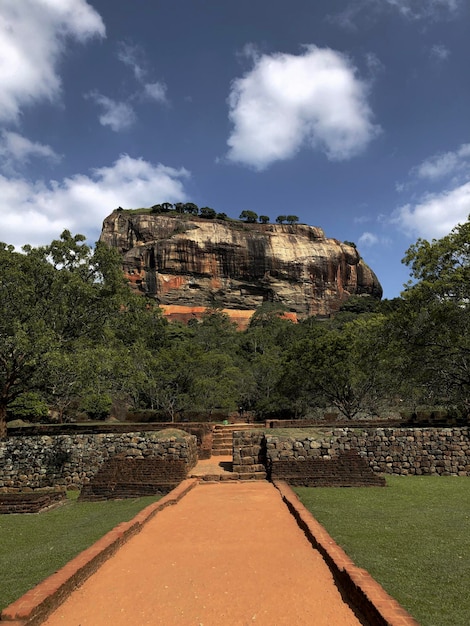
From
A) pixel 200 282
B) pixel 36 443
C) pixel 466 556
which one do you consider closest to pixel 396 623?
pixel 466 556

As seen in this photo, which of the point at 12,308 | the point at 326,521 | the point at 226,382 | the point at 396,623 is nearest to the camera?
the point at 396,623

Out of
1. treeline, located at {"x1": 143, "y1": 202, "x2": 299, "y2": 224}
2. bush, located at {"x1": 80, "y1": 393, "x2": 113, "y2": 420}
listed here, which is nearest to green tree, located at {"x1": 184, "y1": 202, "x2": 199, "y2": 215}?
treeline, located at {"x1": 143, "y1": 202, "x2": 299, "y2": 224}

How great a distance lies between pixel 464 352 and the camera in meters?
16.5

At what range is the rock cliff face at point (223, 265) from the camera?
8662 cm

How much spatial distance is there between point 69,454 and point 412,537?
1057cm

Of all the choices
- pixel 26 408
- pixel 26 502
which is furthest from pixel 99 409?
pixel 26 502

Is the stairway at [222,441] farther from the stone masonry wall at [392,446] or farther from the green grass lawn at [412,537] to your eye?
the green grass lawn at [412,537]

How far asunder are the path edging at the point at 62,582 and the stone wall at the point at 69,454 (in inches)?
220

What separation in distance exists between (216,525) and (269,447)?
5.02m

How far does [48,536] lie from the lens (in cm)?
688

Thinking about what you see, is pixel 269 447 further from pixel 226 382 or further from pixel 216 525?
pixel 226 382

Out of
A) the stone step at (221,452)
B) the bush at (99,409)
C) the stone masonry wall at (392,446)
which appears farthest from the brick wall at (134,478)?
the bush at (99,409)

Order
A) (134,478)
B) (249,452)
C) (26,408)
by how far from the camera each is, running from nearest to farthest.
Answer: (134,478)
(249,452)
(26,408)

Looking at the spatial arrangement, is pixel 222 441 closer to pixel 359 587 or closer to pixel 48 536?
pixel 48 536
